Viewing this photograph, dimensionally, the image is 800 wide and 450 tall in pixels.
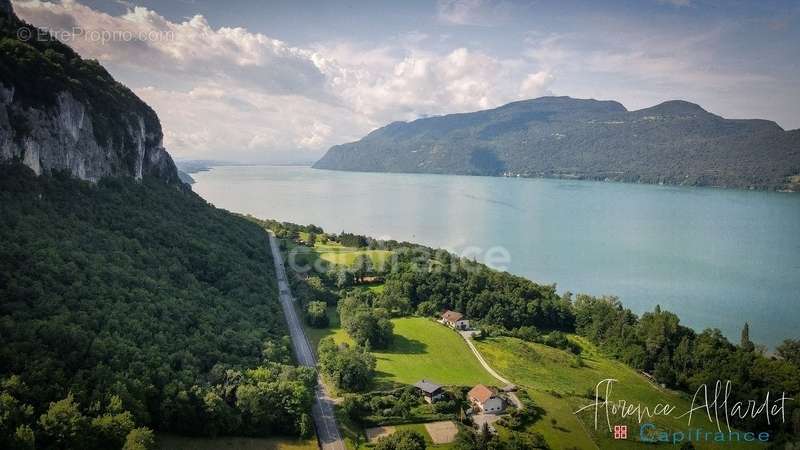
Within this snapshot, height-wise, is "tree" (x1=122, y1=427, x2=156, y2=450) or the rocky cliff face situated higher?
the rocky cliff face

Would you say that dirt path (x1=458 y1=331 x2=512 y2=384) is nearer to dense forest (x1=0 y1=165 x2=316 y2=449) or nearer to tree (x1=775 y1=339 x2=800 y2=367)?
dense forest (x1=0 y1=165 x2=316 y2=449)

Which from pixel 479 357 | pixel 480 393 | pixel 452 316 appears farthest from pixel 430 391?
pixel 452 316

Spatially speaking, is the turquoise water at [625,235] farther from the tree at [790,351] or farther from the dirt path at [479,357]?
the dirt path at [479,357]

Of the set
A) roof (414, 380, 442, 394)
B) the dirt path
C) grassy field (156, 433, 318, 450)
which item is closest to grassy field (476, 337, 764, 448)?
the dirt path

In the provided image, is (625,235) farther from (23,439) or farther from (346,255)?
(23,439)

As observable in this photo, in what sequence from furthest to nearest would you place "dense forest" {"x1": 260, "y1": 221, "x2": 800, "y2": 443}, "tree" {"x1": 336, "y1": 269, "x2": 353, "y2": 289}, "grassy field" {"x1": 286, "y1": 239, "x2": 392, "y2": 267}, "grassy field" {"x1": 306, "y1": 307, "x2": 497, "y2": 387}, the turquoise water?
"grassy field" {"x1": 286, "y1": 239, "x2": 392, "y2": 267}, the turquoise water, "tree" {"x1": 336, "y1": 269, "x2": 353, "y2": 289}, "dense forest" {"x1": 260, "y1": 221, "x2": 800, "y2": 443}, "grassy field" {"x1": 306, "y1": 307, "x2": 497, "y2": 387}

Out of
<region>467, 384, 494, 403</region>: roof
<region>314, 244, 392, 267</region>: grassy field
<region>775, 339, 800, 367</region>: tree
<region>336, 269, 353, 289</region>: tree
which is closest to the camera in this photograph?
<region>467, 384, 494, 403</region>: roof

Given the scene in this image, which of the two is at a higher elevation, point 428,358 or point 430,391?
point 430,391
